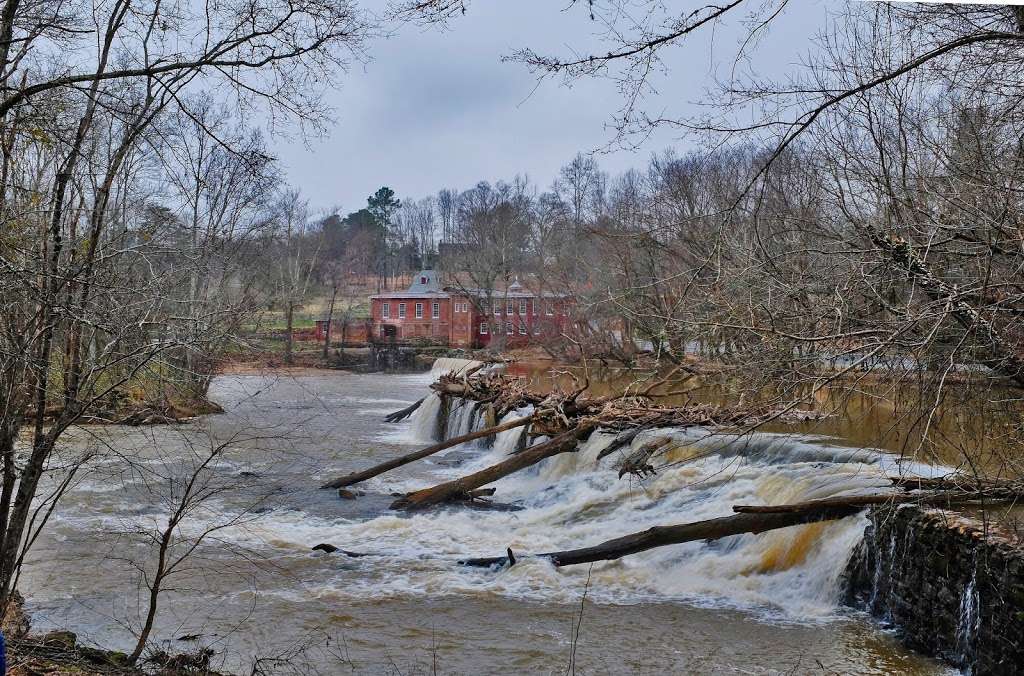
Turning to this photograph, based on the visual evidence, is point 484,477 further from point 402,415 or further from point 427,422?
point 402,415

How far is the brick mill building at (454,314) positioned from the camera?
3850cm

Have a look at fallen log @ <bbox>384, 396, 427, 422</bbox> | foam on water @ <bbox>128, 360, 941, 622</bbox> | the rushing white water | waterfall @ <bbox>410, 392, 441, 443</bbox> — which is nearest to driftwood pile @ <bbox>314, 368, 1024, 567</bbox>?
foam on water @ <bbox>128, 360, 941, 622</bbox>

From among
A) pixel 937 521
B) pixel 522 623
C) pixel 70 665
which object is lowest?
pixel 522 623

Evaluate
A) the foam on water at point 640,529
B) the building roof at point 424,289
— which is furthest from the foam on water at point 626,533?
the building roof at point 424,289

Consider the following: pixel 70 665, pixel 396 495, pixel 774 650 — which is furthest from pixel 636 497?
pixel 70 665

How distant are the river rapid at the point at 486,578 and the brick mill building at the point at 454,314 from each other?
2312cm

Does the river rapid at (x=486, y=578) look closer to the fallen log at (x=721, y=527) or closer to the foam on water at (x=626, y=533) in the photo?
the foam on water at (x=626, y=533)

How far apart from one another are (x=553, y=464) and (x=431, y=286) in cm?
3931

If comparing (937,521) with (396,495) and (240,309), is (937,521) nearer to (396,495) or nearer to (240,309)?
(240,309)

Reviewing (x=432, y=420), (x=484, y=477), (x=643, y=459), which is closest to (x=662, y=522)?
(x=643, y=459)

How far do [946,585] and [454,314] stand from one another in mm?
41781

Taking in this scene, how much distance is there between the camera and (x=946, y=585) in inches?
220

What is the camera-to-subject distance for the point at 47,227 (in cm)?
464

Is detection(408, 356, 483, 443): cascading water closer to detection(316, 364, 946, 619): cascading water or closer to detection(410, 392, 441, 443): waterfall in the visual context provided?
detection(410, 392, 441, 443): waterfall
